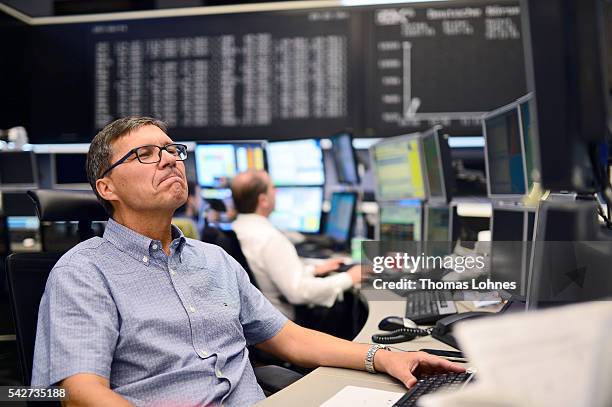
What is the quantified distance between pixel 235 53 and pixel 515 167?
2.88 m

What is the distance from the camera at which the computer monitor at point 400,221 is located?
105 inches

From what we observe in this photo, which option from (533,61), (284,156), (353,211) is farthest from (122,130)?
(284,156)

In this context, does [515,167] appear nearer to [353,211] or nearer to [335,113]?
[353,211]

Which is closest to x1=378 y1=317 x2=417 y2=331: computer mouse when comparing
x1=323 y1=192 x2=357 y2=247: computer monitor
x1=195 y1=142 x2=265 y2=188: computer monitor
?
x1=323 y1=192 x2=357 y2=247: computer monitor

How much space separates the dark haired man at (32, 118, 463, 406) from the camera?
1.12 metres

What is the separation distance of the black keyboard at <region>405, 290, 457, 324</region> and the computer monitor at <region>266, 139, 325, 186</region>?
5.69ft

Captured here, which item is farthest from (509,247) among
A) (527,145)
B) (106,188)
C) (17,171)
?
(17,171)

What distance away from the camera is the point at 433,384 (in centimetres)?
111

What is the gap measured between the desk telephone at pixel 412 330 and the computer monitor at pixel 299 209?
2079 millimetres

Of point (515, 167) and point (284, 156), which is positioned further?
point (284, 156)

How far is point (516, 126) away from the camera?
1859 mm

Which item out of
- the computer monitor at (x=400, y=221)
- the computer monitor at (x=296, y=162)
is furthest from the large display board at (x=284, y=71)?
the computer monitor at (x=400, y=221)

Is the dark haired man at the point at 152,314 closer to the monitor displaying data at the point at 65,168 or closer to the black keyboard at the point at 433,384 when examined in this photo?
the black keyboard at the point at 433,384

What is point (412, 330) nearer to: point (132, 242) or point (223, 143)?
point (132, 242)
